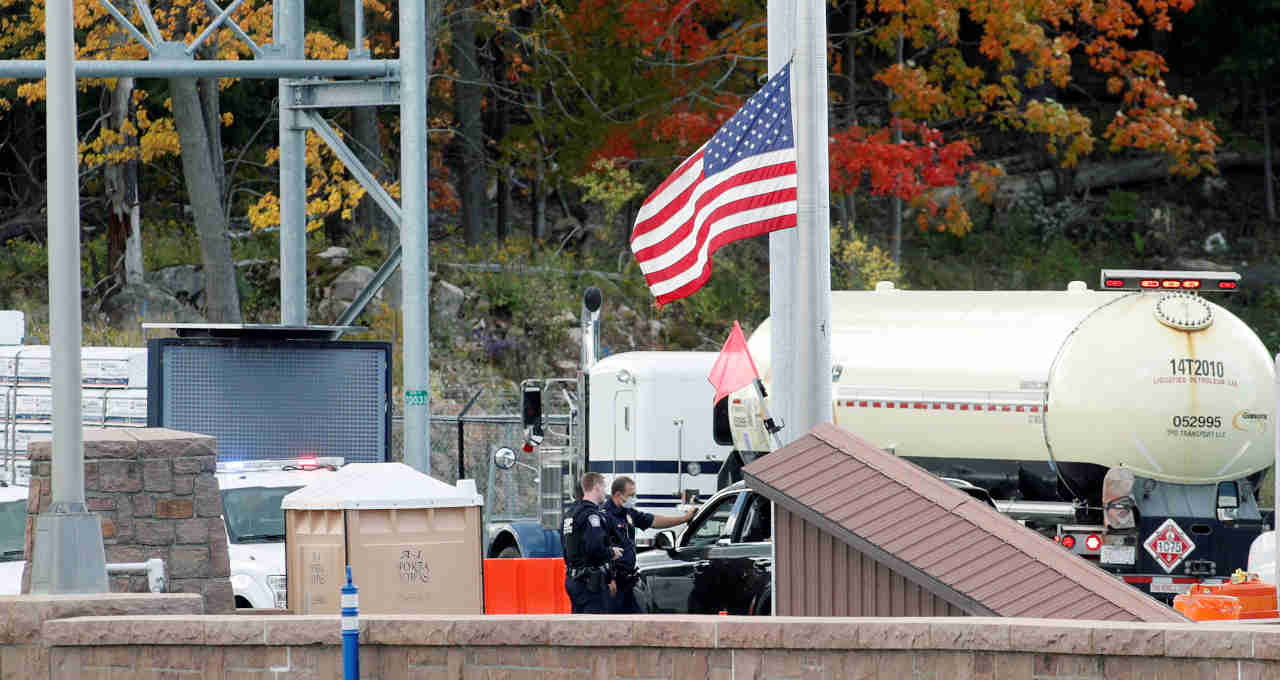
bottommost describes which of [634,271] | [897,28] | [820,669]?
[820,669]

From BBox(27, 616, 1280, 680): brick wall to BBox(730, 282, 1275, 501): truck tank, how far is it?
9.32 meters

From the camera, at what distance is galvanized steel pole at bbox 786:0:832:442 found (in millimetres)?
12477

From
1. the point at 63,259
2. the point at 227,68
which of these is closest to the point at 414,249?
the point at 227,68

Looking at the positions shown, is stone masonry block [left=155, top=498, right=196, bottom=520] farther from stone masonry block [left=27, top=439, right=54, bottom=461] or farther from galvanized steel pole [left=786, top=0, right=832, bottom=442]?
galvanized steel pole [left=786, top=0, right=832, bottom=442]

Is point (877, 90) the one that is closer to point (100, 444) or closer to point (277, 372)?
point (277, 372)

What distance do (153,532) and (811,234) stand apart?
5027mm

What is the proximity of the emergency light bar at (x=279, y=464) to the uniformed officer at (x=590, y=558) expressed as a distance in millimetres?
3140

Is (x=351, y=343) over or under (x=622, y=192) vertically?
under

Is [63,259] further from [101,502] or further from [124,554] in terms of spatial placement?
[124,554]

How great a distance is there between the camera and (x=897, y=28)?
28250mm

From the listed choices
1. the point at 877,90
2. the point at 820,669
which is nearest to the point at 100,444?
the point at 820,669

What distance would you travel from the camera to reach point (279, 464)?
16.1m

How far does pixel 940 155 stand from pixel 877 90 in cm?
879

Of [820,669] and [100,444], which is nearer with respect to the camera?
[820,669]
